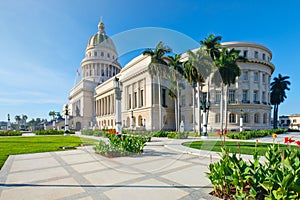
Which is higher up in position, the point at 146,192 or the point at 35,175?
the point at 146,192

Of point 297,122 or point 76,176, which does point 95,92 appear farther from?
point 297,122

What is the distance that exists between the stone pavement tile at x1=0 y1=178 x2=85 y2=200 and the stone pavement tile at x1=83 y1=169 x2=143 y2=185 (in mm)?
592

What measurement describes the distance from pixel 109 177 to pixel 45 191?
199 centimetres

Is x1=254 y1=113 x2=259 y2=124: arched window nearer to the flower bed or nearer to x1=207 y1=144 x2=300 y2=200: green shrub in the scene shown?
the flower bed

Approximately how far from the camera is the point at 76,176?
640 cm

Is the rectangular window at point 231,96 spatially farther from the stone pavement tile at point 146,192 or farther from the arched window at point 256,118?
the stone pavement tile at point 146,192

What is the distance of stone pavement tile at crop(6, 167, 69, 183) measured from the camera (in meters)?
6.05

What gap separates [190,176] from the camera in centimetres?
627

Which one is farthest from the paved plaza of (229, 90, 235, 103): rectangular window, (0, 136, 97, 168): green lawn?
(229, 90, 235, 103): rectangular window

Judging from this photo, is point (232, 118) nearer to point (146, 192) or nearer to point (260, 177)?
point (260, 177)

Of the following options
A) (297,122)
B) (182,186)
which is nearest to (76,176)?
(182,186)

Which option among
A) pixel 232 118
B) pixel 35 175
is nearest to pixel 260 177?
pixel 35 175

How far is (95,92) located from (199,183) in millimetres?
75104

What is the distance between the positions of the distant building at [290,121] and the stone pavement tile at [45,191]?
328 feet
